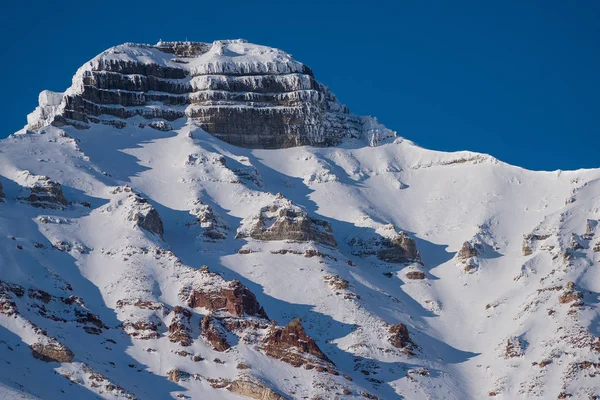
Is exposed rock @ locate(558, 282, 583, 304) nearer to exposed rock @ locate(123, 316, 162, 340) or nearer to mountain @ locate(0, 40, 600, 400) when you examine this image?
mountain @ locate(0, 40, 600, 400)

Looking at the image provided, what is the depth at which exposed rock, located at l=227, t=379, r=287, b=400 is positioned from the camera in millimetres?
149625

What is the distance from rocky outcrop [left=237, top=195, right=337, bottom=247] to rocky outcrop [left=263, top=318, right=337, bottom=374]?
31.9 m

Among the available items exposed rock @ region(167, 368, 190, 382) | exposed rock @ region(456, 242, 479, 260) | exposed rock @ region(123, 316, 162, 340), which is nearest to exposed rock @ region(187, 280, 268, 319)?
exposed rock @ region(123, 316, 162, 340)

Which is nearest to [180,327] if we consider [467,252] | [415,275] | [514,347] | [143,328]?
[143,328]

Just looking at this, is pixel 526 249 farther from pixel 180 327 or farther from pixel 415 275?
pixel 180 327

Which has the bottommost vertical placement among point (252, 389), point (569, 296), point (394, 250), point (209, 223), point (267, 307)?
point (252, 389)

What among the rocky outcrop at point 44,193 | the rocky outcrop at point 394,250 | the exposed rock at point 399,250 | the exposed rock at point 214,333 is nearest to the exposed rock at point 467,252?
the rocky outcrop at point 394,250

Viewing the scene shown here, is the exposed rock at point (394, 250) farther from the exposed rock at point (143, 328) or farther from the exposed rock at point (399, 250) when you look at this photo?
the exposed rock at point (143, 328)

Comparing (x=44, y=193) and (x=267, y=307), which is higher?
(x=44, y=193)

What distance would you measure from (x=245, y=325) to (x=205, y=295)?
844 cm

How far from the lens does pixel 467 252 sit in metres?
198

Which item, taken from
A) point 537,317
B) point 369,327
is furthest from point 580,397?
point 369,327

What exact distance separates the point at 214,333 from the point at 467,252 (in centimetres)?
5514

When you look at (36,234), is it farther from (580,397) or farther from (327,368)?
(580,397)
